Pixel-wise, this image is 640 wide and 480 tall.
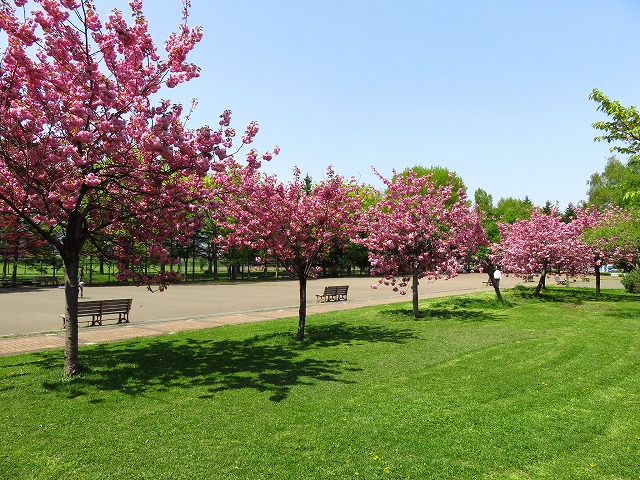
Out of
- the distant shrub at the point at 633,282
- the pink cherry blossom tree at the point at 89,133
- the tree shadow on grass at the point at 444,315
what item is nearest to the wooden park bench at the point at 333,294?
the tree shadow on grass at the point at 444,315

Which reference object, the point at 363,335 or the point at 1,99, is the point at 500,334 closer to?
the point at 363,335

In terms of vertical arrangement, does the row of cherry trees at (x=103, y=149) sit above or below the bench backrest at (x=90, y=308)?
above

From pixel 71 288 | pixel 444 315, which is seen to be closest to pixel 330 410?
pixel 71 288

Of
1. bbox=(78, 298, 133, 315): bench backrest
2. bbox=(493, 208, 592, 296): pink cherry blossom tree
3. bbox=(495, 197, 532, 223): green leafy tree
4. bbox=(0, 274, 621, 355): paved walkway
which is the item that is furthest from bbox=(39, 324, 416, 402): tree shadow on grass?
bbox=(495, 197, 532, 223): green leafy tree

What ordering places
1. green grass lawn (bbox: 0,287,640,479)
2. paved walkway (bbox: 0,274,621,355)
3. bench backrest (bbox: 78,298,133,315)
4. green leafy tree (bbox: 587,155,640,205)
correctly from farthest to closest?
green leafy tree (bbox: 587,155,640,205) → bench backrest (bbox: 78,298,133,315) → paved walkway (bbox: 0,274,621,355) → green grass lawn (bbox: 0,287,640,479)

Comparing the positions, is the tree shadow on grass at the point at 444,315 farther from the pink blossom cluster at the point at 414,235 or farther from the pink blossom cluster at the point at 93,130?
the pink blossom cluster at the point at 93,130

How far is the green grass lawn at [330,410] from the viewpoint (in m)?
4.62

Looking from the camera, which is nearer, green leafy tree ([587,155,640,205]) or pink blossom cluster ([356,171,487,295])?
pink blossom cluster ([356,171,487,295])

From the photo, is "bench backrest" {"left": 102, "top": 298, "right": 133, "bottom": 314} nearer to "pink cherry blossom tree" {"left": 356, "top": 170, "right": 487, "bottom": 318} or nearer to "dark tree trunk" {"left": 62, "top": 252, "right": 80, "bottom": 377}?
"dark tree trunk" {"left": 62, "top": 252, "right": 80, "bottom": 377}

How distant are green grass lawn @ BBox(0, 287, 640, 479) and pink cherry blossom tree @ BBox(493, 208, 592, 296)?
36.8 feet

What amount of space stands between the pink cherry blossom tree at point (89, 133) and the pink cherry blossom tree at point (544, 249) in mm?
18956

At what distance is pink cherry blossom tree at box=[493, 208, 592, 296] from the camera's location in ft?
73.0

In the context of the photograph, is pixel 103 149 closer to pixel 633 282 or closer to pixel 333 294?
pixel 333 294

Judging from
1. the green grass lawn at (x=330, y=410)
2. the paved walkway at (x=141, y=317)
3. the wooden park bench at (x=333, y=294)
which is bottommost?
the green grass lawn at (x=330, y=410)
